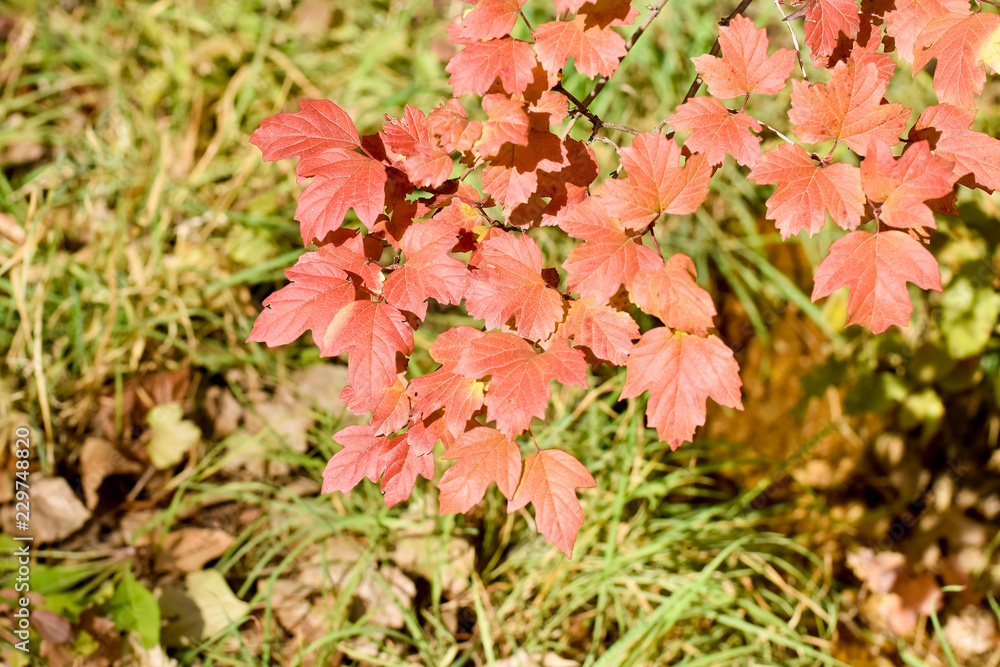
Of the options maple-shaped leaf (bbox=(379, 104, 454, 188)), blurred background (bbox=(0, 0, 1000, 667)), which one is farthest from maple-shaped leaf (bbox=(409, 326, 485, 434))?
blurred background (bbox=(0, 0, 1000, 667))

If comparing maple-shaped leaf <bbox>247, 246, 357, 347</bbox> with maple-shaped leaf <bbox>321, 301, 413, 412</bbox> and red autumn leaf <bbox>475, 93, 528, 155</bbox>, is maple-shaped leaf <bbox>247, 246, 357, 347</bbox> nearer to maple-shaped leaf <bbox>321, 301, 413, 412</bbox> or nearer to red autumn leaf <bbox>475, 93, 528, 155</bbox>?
maple-shaped leaf <bbox>321, 301, 413, 412</bbox>

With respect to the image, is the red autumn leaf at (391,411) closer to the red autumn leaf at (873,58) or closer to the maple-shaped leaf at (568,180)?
the maple-shaped leaf at (568,180)

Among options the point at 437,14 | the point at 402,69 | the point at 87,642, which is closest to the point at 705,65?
the point at 87,642

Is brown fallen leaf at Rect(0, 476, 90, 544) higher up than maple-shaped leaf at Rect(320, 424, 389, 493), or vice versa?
maple-shaped leaf at Rect(320, 424, 389, 493)

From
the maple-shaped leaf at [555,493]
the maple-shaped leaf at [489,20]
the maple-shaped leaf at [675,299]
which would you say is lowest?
the maple-shaped leaf at [555,493]

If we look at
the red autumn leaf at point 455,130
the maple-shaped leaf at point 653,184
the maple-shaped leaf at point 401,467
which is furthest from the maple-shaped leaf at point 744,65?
the maple-shaped leaf at point 401,467

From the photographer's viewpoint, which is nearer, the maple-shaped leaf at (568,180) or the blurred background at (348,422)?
the maple-shaped leaf at (568,180)
